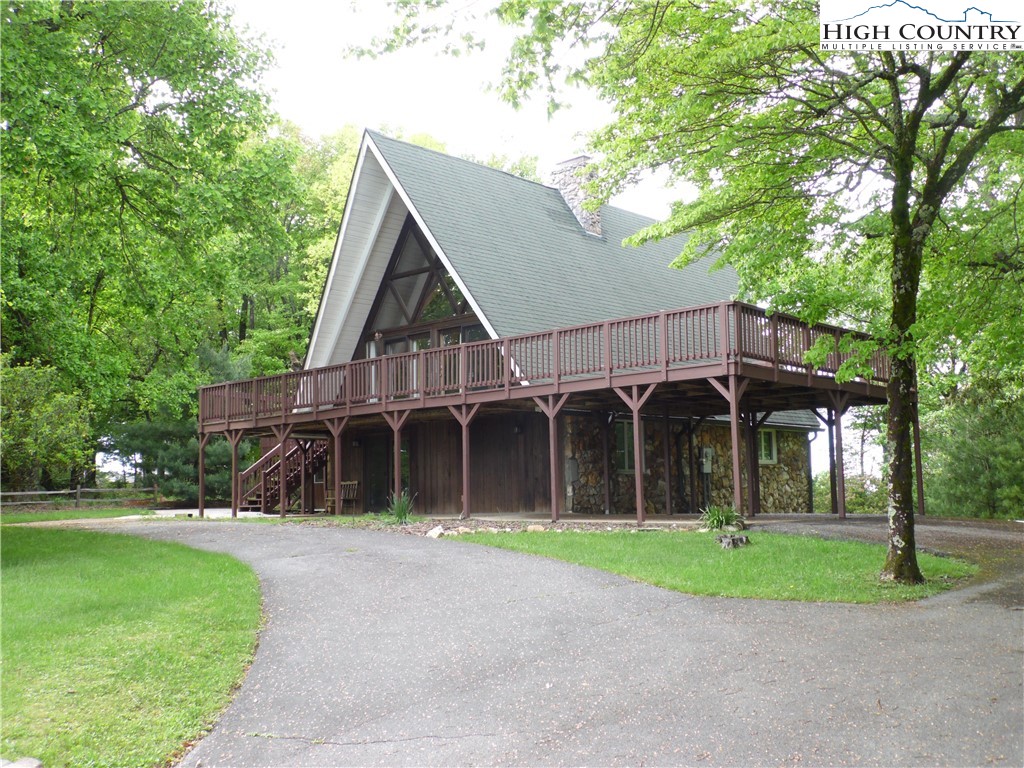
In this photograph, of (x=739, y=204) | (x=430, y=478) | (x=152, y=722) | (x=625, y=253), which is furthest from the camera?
(x=625, y=253)

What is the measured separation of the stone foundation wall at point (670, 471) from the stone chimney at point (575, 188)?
7155 millimetres

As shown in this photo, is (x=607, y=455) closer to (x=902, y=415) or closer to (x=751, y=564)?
(x=751, y=564)

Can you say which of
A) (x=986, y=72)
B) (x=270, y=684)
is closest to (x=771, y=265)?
(x=986, y=72)

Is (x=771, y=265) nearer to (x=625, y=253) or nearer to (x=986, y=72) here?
(x=986, y=72)

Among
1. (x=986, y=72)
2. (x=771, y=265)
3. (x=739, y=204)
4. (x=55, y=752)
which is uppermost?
→ (x=986, y=72)

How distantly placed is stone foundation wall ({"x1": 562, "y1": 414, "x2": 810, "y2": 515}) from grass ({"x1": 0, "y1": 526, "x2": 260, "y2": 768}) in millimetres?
9219

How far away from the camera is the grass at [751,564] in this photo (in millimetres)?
9477

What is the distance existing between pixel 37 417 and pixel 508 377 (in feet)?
48.8

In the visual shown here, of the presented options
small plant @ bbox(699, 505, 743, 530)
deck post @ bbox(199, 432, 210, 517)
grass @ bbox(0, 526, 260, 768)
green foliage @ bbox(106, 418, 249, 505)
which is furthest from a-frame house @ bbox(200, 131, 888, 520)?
grass @ bbox(0, 526, 260, 768)

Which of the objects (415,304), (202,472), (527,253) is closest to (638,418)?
(527,253)

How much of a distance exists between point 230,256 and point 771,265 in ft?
34.7

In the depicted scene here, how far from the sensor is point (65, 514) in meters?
26.4

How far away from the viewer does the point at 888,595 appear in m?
9.24

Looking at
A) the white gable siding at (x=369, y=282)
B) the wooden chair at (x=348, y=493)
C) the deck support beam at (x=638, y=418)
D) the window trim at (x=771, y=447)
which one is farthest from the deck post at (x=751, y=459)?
the wooden chair at (x=348, y=493)
